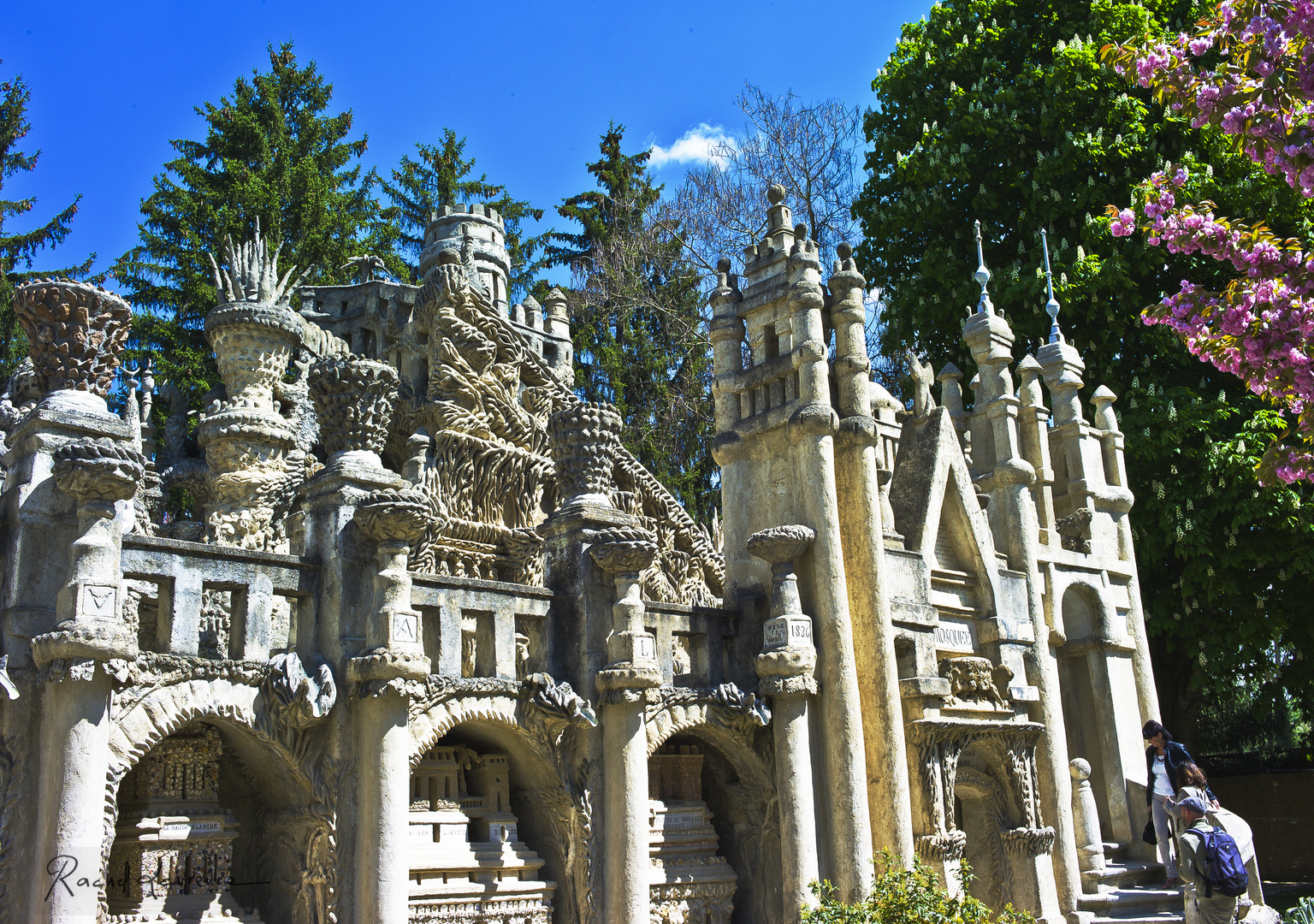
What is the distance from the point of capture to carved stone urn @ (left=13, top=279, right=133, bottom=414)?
27.8 feet

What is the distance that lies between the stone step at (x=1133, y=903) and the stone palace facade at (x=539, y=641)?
3.8 inches

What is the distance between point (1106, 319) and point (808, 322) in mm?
10824

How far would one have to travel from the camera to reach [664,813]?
11297 mm

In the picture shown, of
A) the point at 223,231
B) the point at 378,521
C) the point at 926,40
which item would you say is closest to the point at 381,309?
the point at 223,231

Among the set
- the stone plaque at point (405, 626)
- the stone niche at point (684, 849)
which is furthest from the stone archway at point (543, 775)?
the stone niche at point (684, 849)

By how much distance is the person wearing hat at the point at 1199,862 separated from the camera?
8.96 metres

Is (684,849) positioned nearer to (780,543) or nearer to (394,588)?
(780,543)

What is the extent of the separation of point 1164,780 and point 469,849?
5.96 meters

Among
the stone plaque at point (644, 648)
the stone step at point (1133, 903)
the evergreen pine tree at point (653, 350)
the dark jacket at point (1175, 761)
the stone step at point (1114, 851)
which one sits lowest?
the stone step at point (1133, 903)

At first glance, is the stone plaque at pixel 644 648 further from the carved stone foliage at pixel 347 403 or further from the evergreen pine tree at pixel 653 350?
the evergreen pine tree at pixel 653 350

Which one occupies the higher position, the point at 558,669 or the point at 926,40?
the point at 926,40

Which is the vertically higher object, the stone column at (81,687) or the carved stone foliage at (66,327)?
the carved stone foliage at (66,327)

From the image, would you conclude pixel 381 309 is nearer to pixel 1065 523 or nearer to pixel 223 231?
pixel 223 231

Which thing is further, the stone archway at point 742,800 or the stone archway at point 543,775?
the stone archway at point 742,800
